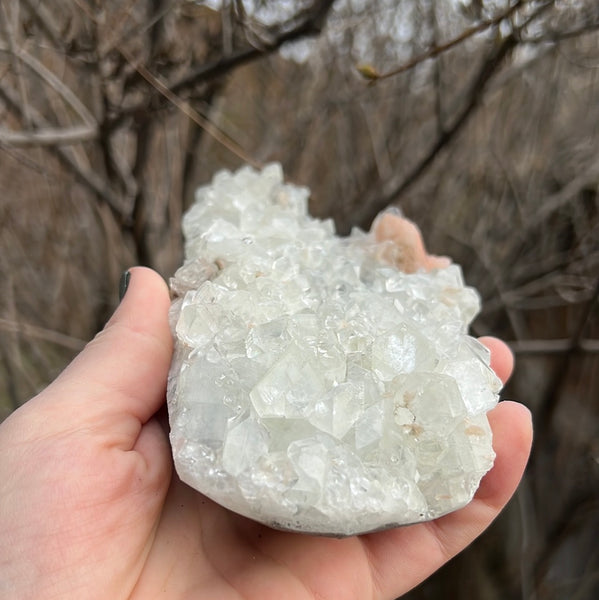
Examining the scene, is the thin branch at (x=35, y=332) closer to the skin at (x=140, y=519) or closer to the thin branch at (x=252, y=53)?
the thin branch at (x=252, y=53)

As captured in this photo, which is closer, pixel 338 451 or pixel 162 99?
pixel 338 451

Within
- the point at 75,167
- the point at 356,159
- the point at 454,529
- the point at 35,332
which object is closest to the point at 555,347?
the point at 454,529

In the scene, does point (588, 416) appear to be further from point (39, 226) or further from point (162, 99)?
point (39, 226)

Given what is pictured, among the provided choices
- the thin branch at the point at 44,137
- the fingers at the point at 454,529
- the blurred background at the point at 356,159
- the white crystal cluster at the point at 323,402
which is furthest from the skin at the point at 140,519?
the blurred background at the point at 356,159

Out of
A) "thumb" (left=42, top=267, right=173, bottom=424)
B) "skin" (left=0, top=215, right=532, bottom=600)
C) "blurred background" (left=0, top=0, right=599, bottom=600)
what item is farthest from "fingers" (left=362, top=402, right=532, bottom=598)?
"blurred background" (left=0, top=0, right=599, bottom=600)

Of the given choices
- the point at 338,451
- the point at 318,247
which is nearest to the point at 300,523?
the point at 338,451

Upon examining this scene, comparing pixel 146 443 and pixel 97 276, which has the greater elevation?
pixel 146 443

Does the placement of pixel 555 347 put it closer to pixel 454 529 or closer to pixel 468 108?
pixel 468 108

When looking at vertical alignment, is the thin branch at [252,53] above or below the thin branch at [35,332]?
above
